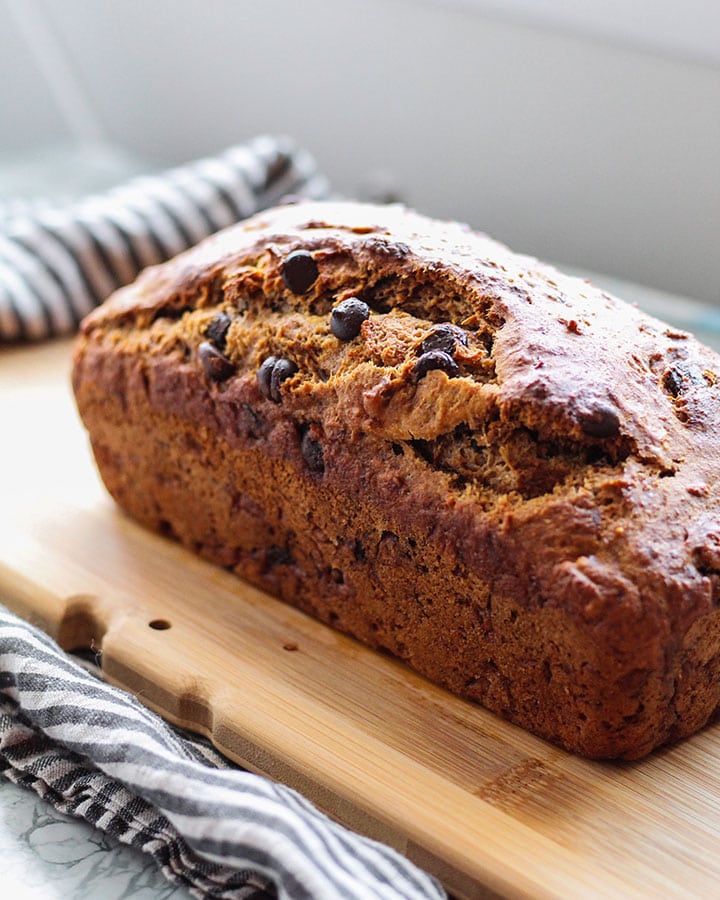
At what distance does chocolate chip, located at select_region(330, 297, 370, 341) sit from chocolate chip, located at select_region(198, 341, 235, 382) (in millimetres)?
244

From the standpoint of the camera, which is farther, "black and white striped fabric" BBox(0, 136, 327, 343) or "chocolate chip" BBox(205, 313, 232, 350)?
"black and white striped fabric" BBox(0, 136, 327, 343)

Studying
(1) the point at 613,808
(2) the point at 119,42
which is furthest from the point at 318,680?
(2) the point at 119,42

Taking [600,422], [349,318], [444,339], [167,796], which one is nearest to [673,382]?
[600,422]

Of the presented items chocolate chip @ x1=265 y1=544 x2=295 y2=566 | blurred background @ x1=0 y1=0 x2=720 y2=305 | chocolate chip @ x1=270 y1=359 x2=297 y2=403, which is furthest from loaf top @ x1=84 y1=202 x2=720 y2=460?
blurred background @ x1=0 y1=0 x2=720 y2=305

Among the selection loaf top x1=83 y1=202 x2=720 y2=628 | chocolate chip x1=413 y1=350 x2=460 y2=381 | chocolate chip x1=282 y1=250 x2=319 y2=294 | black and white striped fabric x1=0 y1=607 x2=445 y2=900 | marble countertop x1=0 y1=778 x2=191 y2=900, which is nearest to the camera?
black and white striped fabric x1=0 y1=607 x2=445 y2=900

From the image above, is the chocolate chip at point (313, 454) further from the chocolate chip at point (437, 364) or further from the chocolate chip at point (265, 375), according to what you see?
the chocolate chip at point (437, 364)

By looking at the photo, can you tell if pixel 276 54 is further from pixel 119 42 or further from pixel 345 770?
pixel 345 770

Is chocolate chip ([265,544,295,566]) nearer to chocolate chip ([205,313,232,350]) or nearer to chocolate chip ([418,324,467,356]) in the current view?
chocolate chip ([205,313,232,350])

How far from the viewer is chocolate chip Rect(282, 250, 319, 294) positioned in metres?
2.04

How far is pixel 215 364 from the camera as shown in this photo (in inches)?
81.7

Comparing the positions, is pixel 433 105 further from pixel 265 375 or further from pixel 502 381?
pixel 502 381

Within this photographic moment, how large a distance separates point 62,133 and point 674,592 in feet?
14.0

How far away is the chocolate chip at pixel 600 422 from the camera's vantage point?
167 cm

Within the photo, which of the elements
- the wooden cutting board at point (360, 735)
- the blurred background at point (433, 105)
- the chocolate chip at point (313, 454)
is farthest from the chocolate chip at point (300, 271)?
the blurred background at point (433, 105)
